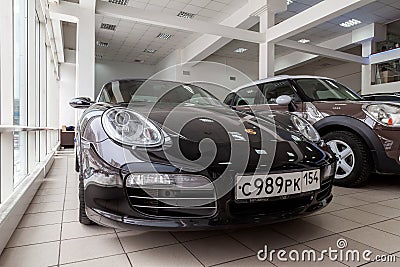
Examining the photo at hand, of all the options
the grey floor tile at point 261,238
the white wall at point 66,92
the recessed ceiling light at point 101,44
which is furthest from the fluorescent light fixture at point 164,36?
the grey floor tile at point 261,238

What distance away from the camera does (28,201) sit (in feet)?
6.60

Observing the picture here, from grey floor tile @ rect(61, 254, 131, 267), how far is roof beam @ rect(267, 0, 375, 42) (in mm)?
5225

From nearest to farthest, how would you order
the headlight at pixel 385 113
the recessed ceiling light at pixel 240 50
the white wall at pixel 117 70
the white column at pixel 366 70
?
1. the headlight at pixel 385 113
2. the white column at pixel 366 70
3. the recessed ceiling light at pixel 240 50
4. the white wall at pixel 117 70

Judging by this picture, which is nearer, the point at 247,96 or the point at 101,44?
the point at 247,96

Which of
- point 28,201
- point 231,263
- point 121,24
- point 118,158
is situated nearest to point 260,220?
point 231,263

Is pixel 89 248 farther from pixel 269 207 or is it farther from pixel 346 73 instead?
pixel 346 73

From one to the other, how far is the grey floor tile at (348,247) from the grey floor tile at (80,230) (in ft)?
3.47

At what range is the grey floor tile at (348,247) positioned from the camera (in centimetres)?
123

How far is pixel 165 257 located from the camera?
49.1 inches

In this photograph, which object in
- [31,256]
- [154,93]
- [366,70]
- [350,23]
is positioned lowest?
[31,256]

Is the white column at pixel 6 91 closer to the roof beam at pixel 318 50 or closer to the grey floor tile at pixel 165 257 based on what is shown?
the grey floor tile at pixel 165 257

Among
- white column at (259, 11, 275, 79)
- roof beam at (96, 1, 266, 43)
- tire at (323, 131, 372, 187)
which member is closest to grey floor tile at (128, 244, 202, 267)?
tire at (323, 131, 372, 187)

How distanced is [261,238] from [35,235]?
118cm

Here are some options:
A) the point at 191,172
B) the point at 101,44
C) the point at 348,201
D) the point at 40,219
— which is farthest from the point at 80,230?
the point at 101,44
